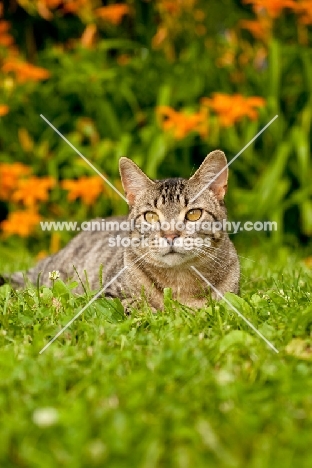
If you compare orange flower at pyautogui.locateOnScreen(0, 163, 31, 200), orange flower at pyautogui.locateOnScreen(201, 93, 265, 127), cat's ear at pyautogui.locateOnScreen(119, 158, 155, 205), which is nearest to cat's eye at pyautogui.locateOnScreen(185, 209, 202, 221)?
cat's ear at pyautogui.locateOnScreen(119, 158, 155, 205)

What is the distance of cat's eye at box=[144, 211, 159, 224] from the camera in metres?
3.17

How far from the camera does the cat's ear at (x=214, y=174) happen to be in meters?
3.20

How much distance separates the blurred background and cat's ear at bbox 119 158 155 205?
5.61 feet

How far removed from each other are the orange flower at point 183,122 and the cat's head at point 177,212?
1.71 meters

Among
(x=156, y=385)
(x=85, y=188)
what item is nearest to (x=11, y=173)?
(x=85, y=188)

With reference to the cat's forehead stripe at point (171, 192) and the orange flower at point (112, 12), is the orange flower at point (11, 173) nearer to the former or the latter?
the orange flower at point (112, 12)

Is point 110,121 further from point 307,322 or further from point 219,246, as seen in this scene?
point 307,322

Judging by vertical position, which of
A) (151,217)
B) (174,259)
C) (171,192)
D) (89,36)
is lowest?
(174,259)

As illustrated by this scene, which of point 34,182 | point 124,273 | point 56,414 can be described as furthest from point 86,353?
point 34,182

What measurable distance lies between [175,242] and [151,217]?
30 centimetres

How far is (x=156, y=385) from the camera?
1.97m

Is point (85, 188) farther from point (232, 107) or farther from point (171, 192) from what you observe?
point (171, 192)

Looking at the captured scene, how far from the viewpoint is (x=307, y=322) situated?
243cm

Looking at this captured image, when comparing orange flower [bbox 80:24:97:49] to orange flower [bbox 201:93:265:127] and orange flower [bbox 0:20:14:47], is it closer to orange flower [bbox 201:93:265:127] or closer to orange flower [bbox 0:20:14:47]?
orange flower [bbox 0:20:14:47]
